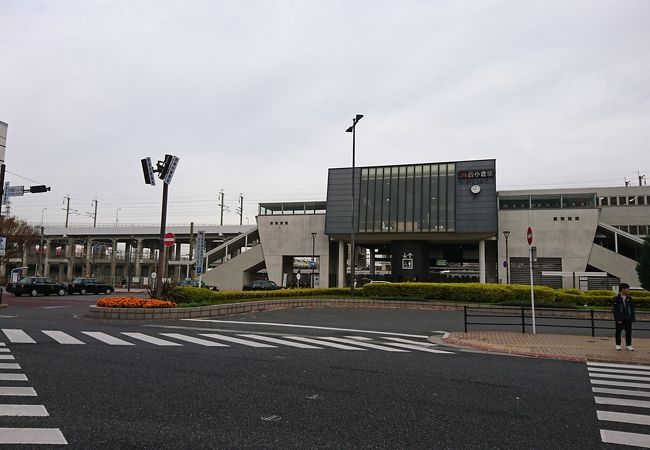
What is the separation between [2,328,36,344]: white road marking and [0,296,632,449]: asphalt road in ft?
0.22

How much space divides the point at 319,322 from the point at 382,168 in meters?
37.2

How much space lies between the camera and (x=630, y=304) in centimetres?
1260

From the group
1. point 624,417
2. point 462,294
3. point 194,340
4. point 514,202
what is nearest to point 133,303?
point 194,340

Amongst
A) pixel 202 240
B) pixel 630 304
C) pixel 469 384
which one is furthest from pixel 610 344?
pixel 202 240

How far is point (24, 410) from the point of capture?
5.58 metres

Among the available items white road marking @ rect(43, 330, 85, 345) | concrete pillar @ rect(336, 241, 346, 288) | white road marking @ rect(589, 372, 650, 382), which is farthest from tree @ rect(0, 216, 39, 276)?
white road marking @ rect(589, 372, 650, 382)

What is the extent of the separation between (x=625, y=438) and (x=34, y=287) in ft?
133

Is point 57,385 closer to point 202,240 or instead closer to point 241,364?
point 241,364

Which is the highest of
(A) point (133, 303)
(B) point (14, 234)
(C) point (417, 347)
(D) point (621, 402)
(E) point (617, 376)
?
(B) point (14, 234)

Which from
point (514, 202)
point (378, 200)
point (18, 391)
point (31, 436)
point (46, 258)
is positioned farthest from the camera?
point (46, 258)

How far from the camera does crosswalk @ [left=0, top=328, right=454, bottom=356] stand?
11.8 metres

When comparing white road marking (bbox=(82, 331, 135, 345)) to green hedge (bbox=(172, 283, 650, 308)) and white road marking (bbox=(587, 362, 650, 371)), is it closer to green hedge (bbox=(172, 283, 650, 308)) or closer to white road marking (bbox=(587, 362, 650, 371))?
green hedge (bbox=(172, 283, 650, 308))

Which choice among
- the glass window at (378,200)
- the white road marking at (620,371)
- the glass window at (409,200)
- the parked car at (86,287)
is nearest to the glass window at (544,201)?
the glass window at (409,200)

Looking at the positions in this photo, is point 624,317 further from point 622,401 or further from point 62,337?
point 62,337
